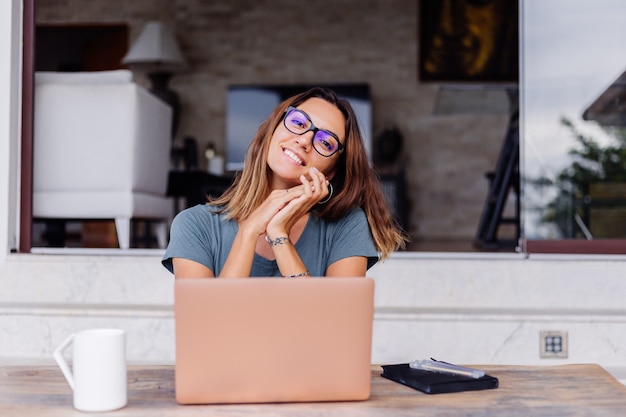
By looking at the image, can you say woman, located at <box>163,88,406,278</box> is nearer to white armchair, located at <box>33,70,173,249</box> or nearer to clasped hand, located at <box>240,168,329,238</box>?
clasped hand, located at <box>240,168,329,238</box>

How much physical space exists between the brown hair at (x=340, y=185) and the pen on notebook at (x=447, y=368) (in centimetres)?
33

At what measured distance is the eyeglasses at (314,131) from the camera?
1316mm

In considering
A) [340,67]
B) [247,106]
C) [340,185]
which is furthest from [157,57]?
[340,185]

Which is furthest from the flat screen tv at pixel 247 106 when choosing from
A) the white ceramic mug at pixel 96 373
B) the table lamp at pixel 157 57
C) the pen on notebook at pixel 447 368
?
the white ceramic mug at pixel 96 373

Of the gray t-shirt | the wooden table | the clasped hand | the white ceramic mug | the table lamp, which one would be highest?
the table lamp

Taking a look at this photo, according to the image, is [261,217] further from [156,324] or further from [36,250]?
[36,250]

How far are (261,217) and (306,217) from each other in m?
0.26

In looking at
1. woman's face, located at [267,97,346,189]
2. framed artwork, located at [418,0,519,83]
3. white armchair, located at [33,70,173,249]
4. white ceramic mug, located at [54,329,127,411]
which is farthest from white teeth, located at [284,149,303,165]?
framed artwork, located at [418,0,519,83]

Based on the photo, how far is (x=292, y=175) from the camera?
1332mm

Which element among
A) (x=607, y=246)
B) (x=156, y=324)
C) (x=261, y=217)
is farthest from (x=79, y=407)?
(x=607, y=246)

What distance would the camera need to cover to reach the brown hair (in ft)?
4.68

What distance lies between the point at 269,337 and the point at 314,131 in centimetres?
51

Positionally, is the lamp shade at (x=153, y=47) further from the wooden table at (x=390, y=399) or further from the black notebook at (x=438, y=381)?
the black notebook at (x=438, y=381)

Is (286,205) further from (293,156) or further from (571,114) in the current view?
(571,114)
